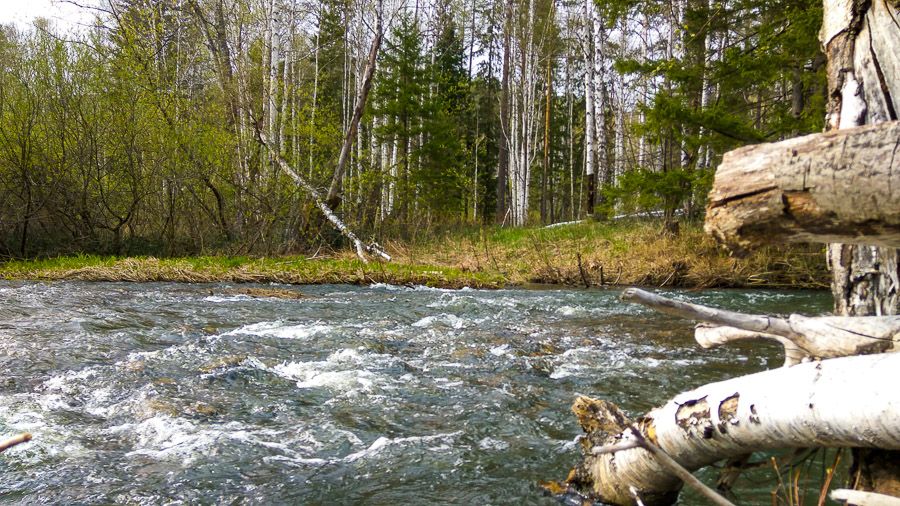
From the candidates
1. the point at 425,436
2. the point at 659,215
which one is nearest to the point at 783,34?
the point at 659,215

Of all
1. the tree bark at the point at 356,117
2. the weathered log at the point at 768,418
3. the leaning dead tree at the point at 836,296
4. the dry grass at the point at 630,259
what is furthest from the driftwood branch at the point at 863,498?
the tree bark at the point at 356,117

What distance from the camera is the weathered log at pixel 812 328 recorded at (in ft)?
5.46

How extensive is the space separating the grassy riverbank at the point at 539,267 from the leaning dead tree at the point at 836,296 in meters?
8.30

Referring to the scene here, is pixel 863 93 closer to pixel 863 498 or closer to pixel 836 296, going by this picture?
pixel 836 296

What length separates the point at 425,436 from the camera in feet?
11.4

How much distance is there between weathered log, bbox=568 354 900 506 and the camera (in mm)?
1471

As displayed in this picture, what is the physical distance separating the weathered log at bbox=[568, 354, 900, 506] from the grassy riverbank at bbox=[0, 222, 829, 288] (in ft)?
27.4

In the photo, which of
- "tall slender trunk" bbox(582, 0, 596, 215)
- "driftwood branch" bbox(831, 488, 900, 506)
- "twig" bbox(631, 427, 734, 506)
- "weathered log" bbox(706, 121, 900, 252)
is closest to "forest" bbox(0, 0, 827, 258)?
"tall slender trunk" bbox(582, 0, 596, 215)

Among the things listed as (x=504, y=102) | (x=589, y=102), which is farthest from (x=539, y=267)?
(x=504, y=102)

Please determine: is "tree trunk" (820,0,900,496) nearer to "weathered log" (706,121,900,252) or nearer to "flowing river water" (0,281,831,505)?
"weathered log" (706,121,900,252)

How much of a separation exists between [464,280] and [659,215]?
19.8 feet

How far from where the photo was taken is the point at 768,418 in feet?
5.44

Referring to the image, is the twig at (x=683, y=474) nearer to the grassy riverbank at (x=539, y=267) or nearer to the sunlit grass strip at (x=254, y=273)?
the grassy riverbank at (x=539, y=267)

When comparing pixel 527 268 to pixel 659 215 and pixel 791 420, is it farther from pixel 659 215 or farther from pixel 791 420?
pixel 791 420
